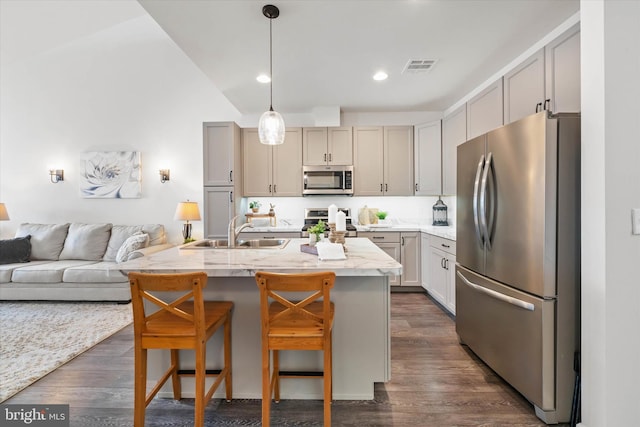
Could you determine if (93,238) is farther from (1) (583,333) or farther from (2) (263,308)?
(1) (583,333)

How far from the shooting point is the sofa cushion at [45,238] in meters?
4.45

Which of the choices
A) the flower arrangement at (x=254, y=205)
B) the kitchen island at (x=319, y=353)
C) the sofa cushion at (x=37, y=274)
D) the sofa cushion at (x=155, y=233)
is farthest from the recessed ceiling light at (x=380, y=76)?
the sofa cushion at (x=37, y=274)

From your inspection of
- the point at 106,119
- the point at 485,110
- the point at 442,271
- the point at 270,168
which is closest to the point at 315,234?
the point at 442,271

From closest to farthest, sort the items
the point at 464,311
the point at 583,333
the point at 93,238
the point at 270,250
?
1. the point at 583,333
2. the point at 270,250
3. the point at 464,311
4. the point at 93,238

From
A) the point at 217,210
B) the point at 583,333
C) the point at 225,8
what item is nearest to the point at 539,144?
the point at 583,333

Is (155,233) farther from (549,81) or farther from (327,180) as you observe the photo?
(549,81)

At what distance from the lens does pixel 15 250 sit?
4207 millimetres

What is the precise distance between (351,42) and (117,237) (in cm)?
421

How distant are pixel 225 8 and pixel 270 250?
1.75 meters

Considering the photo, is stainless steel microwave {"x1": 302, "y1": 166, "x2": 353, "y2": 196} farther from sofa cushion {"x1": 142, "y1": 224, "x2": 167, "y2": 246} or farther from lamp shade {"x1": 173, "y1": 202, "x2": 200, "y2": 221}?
sofa cushion {"x1": 142, "y1": 224, "x2": 167, "y2": 246}

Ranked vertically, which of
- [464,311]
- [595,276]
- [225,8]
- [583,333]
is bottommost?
[464,311]

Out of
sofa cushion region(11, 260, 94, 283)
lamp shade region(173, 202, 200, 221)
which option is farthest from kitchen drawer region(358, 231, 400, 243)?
sofa cushion region(11, 260, 94, 283)

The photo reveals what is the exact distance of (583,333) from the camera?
1614 millimetres

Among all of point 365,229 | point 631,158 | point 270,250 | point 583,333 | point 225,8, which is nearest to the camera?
point 631,158
